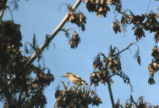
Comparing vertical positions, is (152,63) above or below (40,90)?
above

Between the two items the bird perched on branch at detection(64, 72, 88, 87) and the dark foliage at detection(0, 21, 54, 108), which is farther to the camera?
the bird perched on branch at detection(64, 72, 88, 87)

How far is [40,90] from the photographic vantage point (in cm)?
1346

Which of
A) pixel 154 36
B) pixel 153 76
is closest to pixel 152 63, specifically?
pixel 153 76

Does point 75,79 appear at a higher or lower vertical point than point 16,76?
higher

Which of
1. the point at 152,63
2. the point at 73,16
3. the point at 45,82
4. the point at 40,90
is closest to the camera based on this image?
the point at 73,16

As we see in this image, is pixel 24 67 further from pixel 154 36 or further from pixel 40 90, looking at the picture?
pixel 154 36

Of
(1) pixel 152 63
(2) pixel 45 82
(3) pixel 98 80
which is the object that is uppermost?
(1) pixel 152 63

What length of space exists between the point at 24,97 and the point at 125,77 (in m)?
3.94

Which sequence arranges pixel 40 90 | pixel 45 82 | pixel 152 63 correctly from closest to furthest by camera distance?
pixel 45 82 < pixel 40 90 < pixel 152 63

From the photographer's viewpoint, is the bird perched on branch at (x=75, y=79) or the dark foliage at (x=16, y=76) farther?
the bird perched on branch at (x=75, y=79)

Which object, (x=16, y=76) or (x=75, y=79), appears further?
(x=75, y=79)

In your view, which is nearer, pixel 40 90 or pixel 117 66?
pixel 40 90

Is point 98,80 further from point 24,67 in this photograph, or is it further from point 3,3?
point 3,3

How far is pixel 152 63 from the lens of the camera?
1569 centimetres
